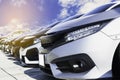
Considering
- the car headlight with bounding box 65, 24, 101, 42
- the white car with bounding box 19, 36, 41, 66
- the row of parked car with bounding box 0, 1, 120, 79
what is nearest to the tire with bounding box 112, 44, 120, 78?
the row of parked car with bounding box 0, 1, 120, 79

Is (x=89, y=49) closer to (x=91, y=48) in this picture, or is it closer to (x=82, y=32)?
(x=91, y=48)

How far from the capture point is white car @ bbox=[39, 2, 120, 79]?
3709 millimetres

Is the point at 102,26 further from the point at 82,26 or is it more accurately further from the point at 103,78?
the point at 103,78

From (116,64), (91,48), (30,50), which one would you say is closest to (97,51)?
(91,48)

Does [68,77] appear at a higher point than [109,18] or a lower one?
lower

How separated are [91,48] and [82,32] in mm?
289

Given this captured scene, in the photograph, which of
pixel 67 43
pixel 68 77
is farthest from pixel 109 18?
pixel 68 77

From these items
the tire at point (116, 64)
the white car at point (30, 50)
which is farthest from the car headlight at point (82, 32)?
the white car at point (30, 50)

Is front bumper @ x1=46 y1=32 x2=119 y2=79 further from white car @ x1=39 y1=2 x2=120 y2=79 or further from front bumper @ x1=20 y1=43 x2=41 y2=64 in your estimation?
front bumper @ x1=20 y1=43 x2=41 y2=64

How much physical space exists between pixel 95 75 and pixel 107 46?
0.42m

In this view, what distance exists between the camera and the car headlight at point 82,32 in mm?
3805

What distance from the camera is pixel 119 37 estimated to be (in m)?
3.71

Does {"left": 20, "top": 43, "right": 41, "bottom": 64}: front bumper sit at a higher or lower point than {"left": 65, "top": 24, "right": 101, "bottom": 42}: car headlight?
lower

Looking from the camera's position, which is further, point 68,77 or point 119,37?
point 68,77
